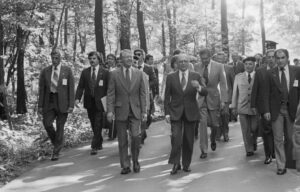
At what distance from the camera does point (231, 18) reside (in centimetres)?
3950

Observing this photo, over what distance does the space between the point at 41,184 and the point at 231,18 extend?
33321mm

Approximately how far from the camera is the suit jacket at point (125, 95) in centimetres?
893

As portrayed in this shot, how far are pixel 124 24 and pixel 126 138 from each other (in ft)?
58.1

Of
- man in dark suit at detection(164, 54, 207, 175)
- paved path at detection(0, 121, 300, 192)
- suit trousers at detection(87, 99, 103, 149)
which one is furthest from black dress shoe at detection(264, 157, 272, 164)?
suit trousers at detection(87, 99, 103, 149)

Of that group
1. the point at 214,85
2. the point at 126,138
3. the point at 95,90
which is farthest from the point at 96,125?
the point at 214,85

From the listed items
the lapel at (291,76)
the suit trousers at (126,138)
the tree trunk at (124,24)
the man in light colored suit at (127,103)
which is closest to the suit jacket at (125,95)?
the man in light colored suit at (127,103)

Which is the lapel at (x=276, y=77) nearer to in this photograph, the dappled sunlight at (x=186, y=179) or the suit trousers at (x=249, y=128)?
the dappled sunlight at (x=186, y=179)

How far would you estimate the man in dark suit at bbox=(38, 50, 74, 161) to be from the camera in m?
10.6

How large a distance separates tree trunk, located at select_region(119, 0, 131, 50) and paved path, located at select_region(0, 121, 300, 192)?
14.7m

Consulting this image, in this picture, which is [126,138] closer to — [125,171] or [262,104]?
[125,171]

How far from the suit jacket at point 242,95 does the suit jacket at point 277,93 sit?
5.92 ft

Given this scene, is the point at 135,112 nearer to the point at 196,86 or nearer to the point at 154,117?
the point at 196,86

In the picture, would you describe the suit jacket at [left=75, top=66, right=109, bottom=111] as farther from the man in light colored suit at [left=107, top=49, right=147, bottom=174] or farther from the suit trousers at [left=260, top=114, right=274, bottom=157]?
the suit trousers at [left=260, top=114, right=274, bottom=157]

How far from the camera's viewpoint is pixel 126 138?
8.94 meters
